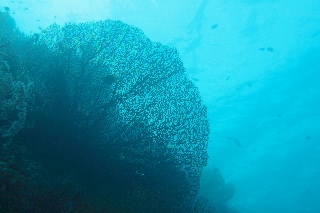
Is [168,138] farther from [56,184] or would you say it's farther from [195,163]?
[56,184]

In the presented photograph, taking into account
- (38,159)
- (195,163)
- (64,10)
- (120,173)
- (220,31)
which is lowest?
(38,159)

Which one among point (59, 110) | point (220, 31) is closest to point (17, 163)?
point (59, 110)

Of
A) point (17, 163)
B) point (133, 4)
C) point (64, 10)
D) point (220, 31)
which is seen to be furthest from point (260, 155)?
point (17, 163)

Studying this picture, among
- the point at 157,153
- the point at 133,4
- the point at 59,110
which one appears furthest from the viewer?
the point at 133,4

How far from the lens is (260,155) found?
136 feet

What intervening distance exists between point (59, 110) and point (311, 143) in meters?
40.6

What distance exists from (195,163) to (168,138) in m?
1.11

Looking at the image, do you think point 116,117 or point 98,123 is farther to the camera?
point 116,117

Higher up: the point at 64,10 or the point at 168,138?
the point at 64,10

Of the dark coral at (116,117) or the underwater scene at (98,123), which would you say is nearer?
the underwater scene at (98,123)

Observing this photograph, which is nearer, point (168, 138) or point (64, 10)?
point (168, 138)

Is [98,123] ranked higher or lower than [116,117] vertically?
lower

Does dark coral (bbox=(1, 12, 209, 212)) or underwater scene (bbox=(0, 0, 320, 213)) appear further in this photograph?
dark coral (bbox=(1, 12, 209, 212))

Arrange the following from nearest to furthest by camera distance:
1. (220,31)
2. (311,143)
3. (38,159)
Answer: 1. (38,159)
2. (220,31)
3. (311,143)
